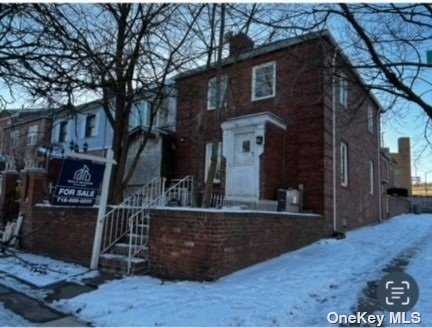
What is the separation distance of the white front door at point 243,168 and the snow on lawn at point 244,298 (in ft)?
13.1

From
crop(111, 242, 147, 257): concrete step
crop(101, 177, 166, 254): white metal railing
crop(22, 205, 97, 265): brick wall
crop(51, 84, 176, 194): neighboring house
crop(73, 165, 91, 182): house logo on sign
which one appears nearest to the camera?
crop(111, 242, 147, 257): concrete step

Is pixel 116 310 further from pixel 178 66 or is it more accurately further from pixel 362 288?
pixel 178 66

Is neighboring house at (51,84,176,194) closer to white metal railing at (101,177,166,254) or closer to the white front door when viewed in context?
the white front door

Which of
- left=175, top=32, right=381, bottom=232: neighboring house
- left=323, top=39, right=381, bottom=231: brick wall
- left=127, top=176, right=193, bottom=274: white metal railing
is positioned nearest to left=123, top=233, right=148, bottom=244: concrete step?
left=127, top=176, right=193, bottom=274: white metal railing

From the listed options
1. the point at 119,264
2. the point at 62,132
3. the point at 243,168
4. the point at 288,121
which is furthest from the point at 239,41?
the point at 62,132

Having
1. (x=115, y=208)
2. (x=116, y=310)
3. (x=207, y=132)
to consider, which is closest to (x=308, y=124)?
(x=207, y=132)

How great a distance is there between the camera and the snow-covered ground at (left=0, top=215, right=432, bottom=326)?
15.6 feet

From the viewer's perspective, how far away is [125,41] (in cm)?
968

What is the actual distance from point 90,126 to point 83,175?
13930 millimetres

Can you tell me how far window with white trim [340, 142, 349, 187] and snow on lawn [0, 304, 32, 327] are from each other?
37.7ft

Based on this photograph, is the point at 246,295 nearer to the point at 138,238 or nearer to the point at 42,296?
the point at 42,296

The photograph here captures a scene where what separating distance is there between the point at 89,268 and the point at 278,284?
400cm

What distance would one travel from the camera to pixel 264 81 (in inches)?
536

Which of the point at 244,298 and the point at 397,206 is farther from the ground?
the point at 397,206
